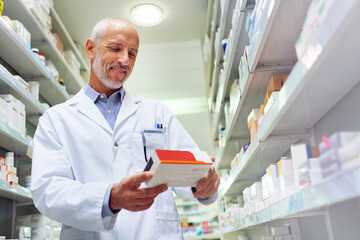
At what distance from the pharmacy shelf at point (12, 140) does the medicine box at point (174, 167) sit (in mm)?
1408

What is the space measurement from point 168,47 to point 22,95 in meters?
3.42

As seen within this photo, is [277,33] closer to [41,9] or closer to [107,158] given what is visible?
[107,158]

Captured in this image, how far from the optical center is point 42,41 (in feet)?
11.3

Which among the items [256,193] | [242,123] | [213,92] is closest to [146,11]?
[213,92]

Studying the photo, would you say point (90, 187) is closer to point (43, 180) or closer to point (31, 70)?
point (43, 180)

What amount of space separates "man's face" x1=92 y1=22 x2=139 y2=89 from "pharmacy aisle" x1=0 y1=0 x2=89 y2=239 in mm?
794

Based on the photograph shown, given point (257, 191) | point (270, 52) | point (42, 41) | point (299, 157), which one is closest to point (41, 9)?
point (42, 41)

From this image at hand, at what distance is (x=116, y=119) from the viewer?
183cm

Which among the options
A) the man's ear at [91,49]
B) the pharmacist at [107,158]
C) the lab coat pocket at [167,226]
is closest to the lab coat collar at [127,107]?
the pharmacist at [107,158]

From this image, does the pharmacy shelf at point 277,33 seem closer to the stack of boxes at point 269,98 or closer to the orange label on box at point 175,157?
the stack of boxes at point 269,98

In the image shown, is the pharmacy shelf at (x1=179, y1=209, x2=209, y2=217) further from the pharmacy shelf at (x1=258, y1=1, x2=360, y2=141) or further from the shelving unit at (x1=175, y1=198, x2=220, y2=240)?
the pharmacy shelf at (x1=258, y1=1, x2=360, y2=141)

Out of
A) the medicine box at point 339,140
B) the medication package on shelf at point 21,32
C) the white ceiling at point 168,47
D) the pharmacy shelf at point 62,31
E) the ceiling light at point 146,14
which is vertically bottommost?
the medicine box at point 339,140

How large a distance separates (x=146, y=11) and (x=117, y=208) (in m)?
3.76

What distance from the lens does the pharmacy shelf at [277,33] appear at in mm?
1371
